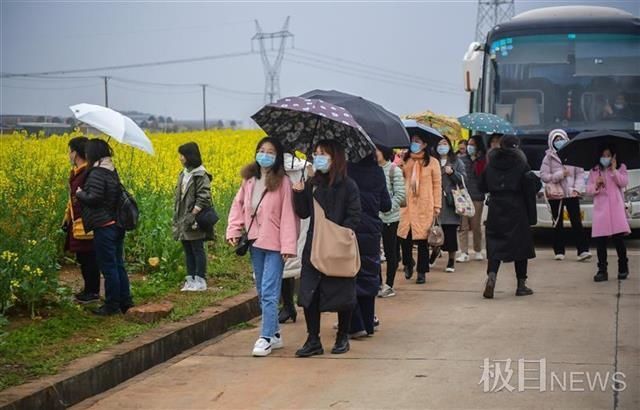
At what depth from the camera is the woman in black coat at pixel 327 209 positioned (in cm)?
988

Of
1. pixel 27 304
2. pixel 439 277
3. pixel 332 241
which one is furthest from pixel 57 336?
pixel 439 277

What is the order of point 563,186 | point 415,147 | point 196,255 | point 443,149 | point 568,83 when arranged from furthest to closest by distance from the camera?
point 568,83
point 563,186
point 443,149
point 415,147
point 196,255

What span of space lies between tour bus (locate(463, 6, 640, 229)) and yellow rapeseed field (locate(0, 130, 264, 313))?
15.0ft

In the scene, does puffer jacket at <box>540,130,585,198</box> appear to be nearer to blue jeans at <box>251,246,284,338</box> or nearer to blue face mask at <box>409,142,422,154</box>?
blue face mask at <box>409,142,422,154</box>

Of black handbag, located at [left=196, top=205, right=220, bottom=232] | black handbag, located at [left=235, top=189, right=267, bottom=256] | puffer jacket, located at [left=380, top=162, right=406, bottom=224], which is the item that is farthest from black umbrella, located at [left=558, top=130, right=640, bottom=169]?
black handbag, located at [left=235, top=189, right=267, bottom=256]

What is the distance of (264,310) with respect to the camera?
33.0 feet

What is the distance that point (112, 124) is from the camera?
37.7 feet

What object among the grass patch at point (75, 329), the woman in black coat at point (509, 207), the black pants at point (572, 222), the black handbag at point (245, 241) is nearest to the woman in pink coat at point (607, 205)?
the woman in black coat at point (509, 207)

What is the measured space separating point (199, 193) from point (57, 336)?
294 centimetres

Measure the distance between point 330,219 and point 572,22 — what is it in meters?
10.6

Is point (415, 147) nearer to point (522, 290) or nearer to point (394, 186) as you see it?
point (394, 186)

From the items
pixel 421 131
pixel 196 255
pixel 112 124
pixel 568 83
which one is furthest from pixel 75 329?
pixel 568 83

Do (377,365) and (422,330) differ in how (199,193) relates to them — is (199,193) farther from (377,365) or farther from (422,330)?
(377,365)

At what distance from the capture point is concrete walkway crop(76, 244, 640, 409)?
841 cm
